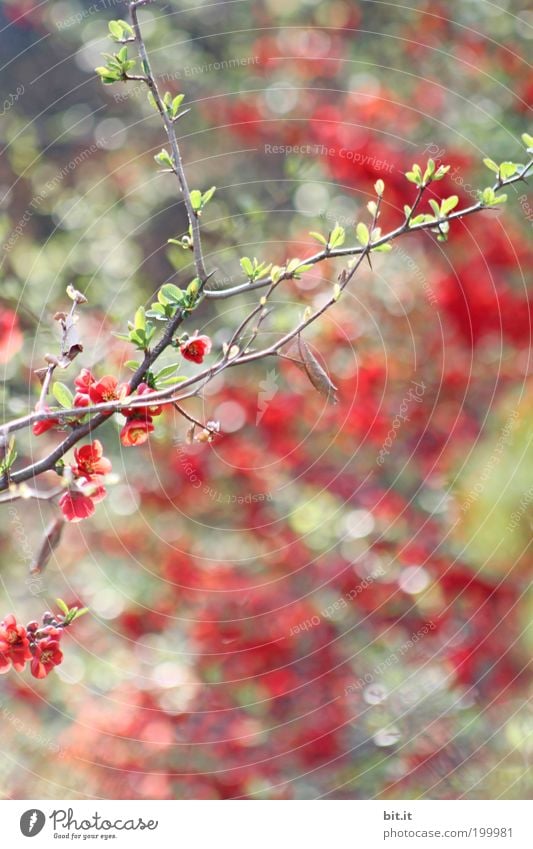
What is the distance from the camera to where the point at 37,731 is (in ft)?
3.95

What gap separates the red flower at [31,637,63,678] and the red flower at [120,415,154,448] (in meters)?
0.12

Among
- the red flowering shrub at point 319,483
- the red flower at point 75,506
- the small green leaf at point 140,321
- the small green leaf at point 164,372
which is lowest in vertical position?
the red flower at point 75,506

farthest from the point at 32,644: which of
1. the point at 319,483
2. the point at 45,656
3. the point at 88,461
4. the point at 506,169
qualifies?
the point at 319,483

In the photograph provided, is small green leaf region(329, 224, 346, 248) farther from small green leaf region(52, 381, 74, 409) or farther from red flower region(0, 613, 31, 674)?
red flower region(0, 613, 31, 674)

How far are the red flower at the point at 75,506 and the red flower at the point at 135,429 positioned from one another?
4 cm

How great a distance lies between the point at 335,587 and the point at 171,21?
96cm

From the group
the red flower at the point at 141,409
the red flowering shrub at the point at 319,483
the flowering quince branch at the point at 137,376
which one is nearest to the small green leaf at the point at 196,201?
the flowering quince branch at the point at 137,376

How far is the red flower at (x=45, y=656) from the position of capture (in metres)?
0.48

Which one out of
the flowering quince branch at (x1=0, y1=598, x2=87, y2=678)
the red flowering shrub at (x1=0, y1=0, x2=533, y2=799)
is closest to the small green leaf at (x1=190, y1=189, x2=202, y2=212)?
the flowering quince branch at (x1=0, y1=598, x2=87, y2=678)

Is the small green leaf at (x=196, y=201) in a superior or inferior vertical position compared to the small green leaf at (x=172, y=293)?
superior
